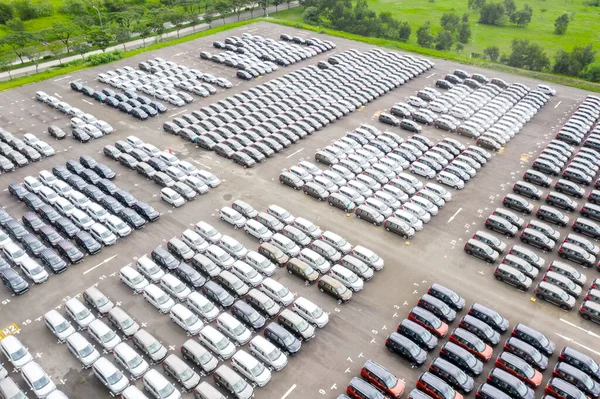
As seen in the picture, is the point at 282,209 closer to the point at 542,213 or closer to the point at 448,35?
the point at 542,213

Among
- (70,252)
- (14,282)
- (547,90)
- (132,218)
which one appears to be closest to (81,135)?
(132,218)

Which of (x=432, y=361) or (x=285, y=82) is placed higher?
(x=285, y=82)

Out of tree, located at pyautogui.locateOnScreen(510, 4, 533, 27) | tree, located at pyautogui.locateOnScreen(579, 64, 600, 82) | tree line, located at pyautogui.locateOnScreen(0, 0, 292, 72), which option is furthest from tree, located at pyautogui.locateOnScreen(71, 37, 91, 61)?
tree, located at pyautogui.locateOnScreen(510, 4, 533, 27)

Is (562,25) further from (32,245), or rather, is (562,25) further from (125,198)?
(32,245)

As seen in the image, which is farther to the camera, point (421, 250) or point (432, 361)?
point (421, 250)

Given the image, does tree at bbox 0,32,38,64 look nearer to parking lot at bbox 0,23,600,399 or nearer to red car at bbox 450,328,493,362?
parking lot at bbox 0,23,600,399

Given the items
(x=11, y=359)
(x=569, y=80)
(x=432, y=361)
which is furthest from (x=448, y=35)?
(x=11, y=359)
